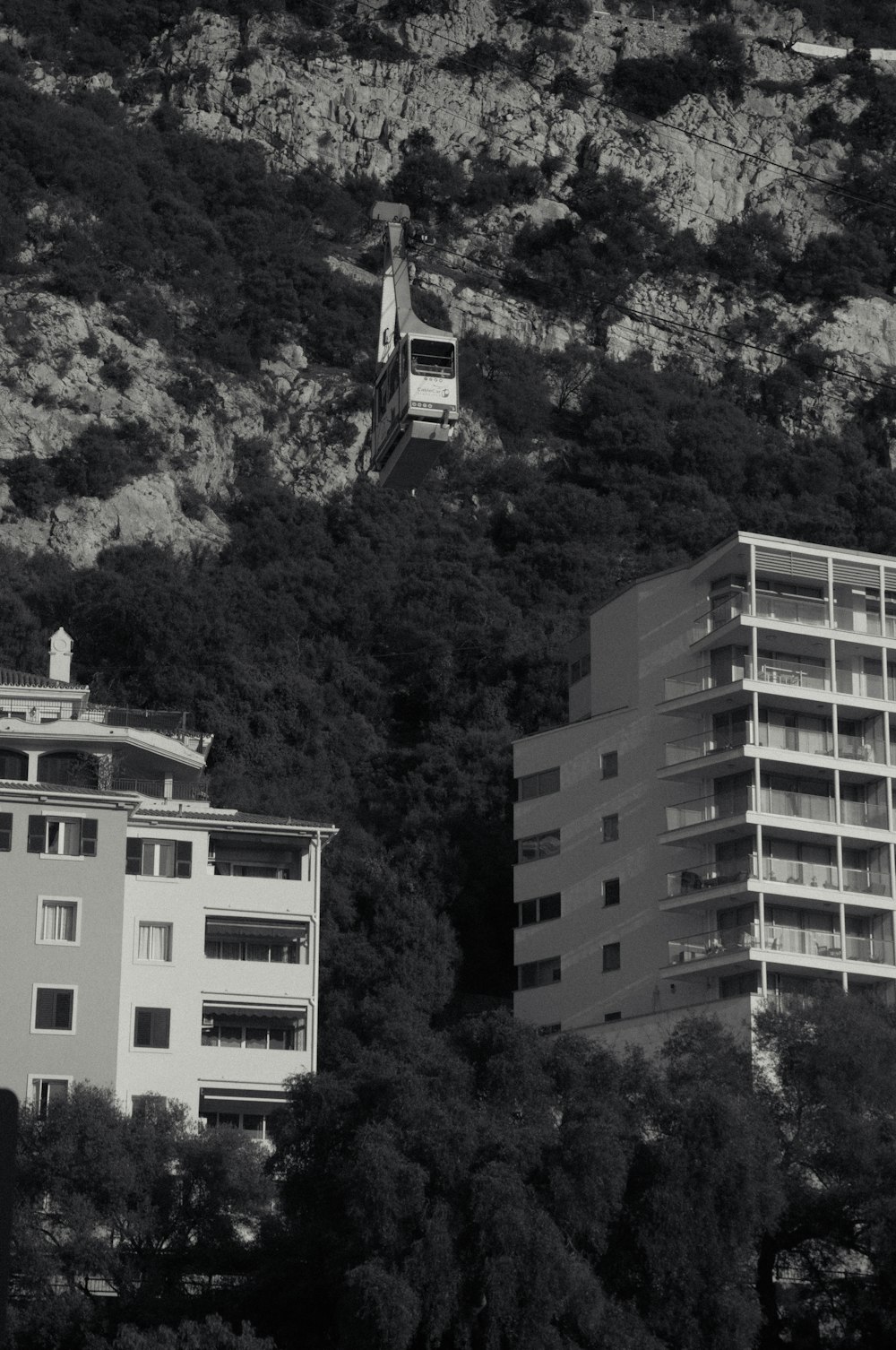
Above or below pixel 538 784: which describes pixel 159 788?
below

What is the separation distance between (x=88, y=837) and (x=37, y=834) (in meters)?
1.44

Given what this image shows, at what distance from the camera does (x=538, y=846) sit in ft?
226

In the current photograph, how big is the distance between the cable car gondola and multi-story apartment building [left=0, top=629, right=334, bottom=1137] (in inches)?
772

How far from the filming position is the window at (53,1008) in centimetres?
5519

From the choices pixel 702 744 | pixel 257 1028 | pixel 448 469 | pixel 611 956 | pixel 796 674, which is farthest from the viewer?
pixel 448 469

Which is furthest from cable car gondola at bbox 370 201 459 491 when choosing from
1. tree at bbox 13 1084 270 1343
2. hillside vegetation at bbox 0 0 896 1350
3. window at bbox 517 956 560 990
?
window at bbox 517 956 560 990

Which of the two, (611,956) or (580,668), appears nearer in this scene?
(611,956)

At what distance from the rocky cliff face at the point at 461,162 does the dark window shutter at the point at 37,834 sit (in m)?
41.0

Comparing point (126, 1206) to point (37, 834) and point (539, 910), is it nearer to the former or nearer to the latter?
point (37, 834)

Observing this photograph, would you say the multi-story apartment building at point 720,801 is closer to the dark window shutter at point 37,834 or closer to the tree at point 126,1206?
the dark window shutter at point 37,834

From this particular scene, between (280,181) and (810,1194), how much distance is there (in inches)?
3435

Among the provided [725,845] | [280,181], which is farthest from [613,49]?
[725,845]

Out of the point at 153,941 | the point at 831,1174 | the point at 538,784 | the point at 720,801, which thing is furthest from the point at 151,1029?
the point at 831,1174

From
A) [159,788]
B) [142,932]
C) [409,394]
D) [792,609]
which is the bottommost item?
[142,932]
